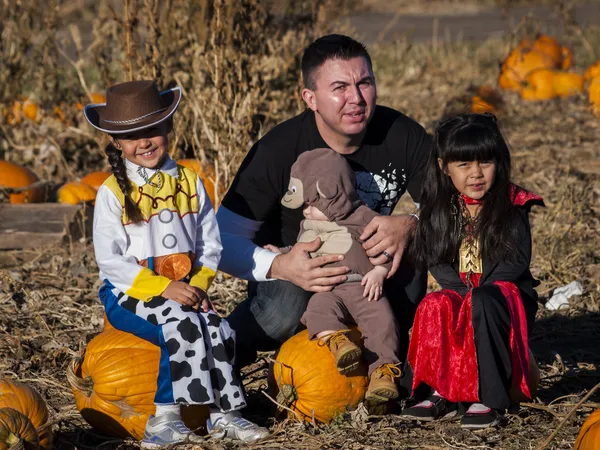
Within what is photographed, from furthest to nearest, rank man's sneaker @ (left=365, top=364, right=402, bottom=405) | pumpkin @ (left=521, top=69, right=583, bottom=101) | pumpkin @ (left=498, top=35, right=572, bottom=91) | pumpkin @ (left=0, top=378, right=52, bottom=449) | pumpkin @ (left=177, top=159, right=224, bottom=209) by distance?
1. pumpkin @ (left=498, top=35, right=572, bottom=91)
2. pumpkin @ (left=521, top=69, right=583, bottom=101)
3. pumpkin @ (left=177, top=159, right=224, bottom=209)
4. man's sneaker @ (left=365, top=364, right=402, bottom=405)
5. pumpkin @ (left=0, top=378, right=52, bottom=449)

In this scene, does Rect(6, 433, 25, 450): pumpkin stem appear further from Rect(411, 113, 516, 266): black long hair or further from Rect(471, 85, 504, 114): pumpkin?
Rect(471, 85, 504, 114): pumpkin

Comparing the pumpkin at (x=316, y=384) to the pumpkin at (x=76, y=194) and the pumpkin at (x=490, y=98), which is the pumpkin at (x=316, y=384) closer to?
the pumpkin at (x=76, y=194)

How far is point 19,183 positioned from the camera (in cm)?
724

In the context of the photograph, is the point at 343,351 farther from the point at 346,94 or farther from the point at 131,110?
the point at 131,110

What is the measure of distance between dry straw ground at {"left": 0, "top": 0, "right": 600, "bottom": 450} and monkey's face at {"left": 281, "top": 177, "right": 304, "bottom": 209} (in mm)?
932

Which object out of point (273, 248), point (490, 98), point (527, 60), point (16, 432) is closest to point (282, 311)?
point (273, 248)

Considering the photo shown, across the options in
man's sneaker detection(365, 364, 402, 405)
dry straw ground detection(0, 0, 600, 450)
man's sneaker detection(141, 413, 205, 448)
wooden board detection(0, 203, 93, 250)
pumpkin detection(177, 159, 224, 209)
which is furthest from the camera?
pumpkin detection(177, 159, 224, 209)

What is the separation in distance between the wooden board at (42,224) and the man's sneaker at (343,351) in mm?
3222

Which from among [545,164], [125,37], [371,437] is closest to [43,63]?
[125,37]

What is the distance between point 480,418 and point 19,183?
4484 mm

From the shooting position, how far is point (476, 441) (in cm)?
384

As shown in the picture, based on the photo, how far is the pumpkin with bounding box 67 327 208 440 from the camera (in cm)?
396

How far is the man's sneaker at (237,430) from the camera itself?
389 centimetres

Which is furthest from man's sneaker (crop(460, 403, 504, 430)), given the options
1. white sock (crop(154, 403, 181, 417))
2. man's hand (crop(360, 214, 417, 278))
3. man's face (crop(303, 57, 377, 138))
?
man's face (crop(303, 57, 377, 138))
